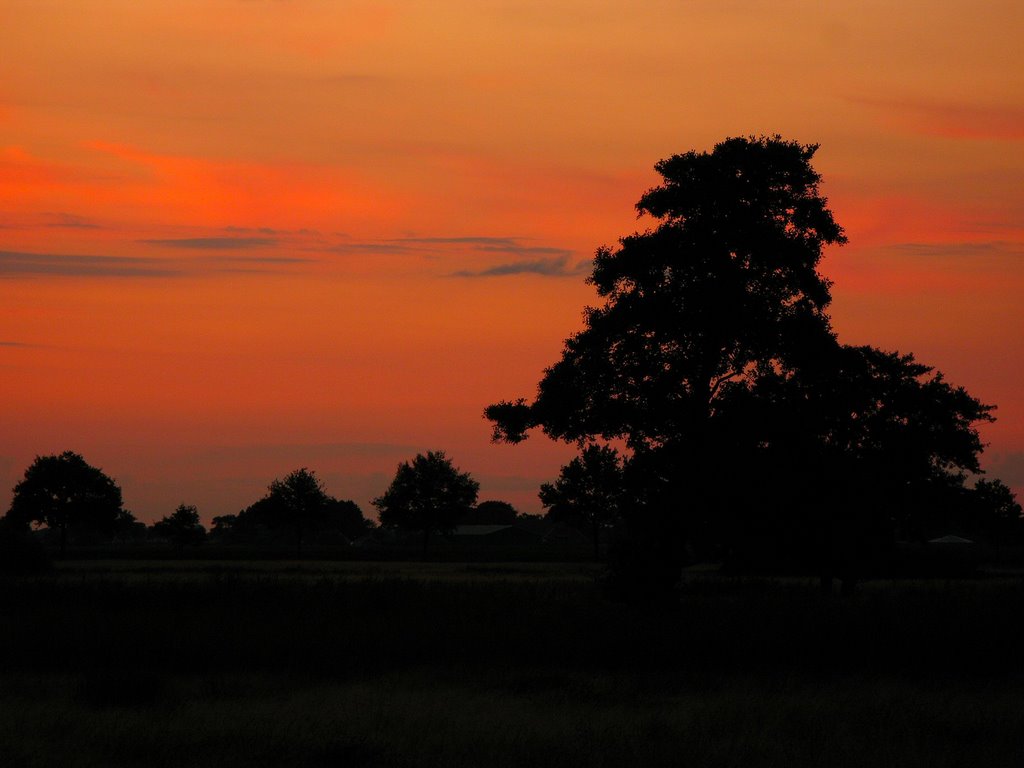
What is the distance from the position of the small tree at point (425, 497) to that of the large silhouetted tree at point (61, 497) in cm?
3032

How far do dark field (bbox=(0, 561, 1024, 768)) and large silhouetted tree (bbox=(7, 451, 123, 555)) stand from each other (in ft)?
315

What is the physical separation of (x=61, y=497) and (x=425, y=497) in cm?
3900

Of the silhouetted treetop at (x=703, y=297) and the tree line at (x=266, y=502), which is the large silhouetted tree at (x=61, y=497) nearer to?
the tree line at (x=266, y=502)

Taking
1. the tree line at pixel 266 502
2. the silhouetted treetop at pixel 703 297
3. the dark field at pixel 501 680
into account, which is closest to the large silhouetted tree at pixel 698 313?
the silhouetted treetop at pixel 703 297

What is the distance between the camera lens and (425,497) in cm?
13488

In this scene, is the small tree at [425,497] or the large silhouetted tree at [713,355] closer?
the large silhouetted tree at [713,355]

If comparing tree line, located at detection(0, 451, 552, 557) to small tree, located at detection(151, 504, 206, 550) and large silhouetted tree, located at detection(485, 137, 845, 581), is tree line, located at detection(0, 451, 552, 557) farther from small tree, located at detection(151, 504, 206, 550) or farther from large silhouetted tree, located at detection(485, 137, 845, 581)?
large silhouetted tree, located at detection(485, 137, 845, 581)

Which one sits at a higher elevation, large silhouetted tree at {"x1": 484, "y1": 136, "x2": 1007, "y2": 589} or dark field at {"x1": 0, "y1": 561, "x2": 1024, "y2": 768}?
large silhouetted tree at {"x1": 484, "y1": 136, "x2": 1007, "y2": 589}

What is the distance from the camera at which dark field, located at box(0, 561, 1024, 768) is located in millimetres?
15375

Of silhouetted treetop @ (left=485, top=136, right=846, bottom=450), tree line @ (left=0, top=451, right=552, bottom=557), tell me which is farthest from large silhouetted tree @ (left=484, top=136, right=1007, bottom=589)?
tree line @ (left=0, top=451, right=552, bottom=557)

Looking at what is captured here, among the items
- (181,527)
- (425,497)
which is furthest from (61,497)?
(425,497)

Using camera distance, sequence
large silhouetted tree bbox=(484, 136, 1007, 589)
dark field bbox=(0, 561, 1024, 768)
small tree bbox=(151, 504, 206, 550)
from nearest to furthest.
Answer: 1. dark field bbox=(0, 561, 1024, 768)
2. large silhouetted tree bbox=(484, 136, 1007, 589)
3. small tree bbox=(151, 504, 206, 550)

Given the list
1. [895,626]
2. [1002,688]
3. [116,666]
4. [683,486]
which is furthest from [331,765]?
[683,486]

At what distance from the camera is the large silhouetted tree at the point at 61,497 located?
124438 millimetres
